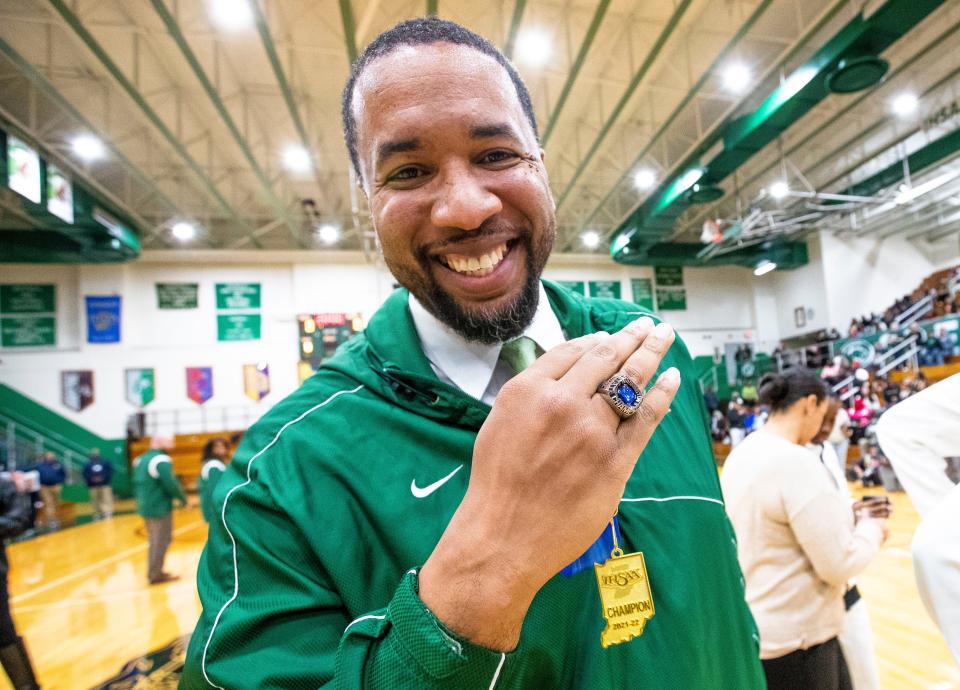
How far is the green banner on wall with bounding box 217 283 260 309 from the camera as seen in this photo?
1504 centimetres

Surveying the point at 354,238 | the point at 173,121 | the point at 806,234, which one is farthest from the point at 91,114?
the point at 806,234

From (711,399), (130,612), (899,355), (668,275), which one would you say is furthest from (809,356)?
(130,612)

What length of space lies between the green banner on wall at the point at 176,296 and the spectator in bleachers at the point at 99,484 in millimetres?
4413

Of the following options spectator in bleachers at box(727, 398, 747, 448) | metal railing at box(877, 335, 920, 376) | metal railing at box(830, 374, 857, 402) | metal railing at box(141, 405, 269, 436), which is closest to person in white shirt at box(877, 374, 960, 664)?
metal railing at box(830, 374, 857, 402)

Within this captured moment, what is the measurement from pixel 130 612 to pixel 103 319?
38.2ft

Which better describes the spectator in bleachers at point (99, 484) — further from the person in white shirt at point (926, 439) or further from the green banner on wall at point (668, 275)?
the green banner on wall at point (668, 275)

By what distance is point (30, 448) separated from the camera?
1312 centimetres

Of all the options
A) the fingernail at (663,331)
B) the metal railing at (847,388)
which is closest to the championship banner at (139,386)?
the fingernail at (663,331)

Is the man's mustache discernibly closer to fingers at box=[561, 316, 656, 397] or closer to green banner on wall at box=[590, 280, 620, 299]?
fingers at box=[561, 316, 656, 397]

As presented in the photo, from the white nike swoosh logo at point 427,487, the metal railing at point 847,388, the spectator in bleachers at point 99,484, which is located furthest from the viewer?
the spectator in bleachers at point 99,484

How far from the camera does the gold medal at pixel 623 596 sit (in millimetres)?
753

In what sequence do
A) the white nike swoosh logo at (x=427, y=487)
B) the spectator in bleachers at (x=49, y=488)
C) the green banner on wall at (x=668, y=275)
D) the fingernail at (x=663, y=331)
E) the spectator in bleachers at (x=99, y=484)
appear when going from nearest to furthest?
1. the fingernail at (x=663, y=331)
2. the white nike swoosh logo at (x=427, y=487)
3. the spectator in bleachers at (x=49, y=488)
4. the spectator in bleachers at (x=99, y=484)
5. the green banner on wall at (x=668, y=275)

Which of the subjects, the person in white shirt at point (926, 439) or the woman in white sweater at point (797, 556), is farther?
the woman in white sweater at point (797, 556)

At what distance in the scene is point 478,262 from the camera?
87 centimetres
